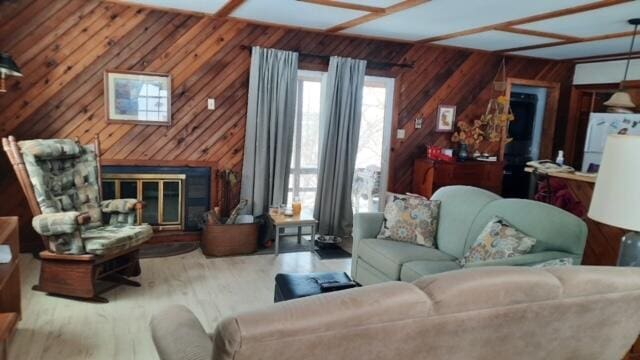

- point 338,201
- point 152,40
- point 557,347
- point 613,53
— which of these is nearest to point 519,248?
point 557,347

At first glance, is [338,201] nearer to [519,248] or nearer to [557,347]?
[519,248]

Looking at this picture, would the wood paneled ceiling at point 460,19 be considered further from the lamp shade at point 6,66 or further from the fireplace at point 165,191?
the fireplace at point 165,191

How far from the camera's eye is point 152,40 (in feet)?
14.3

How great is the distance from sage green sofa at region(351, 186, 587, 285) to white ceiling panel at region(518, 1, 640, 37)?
5.72 feet

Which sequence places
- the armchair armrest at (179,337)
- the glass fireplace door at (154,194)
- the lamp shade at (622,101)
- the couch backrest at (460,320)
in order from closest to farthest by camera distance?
the couch backrest at (460,320) → the armchair armrest at (179,337) → the glass fireplace door at (154,194) → the lamp shade at (622,101)

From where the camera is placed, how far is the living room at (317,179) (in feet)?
4.57

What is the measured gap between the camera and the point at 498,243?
269 centimetres

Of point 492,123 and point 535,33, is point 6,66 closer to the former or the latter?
point 535,33

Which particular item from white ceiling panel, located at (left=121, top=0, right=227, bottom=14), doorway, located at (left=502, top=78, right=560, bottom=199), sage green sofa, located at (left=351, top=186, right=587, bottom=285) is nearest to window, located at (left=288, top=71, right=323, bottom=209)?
white ceiling panel, located at (left=121, top=0, right=227, bottom=14)

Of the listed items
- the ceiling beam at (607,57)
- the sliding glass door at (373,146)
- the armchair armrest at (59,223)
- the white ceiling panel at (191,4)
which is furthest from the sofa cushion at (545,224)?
the ceiling beam at (607,57)

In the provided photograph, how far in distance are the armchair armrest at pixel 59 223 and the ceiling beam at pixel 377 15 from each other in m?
2.85

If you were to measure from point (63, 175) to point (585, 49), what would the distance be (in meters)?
5.67

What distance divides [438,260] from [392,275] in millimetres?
337

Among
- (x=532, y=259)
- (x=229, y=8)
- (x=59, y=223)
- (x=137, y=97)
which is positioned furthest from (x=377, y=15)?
(x=59, y=223)
